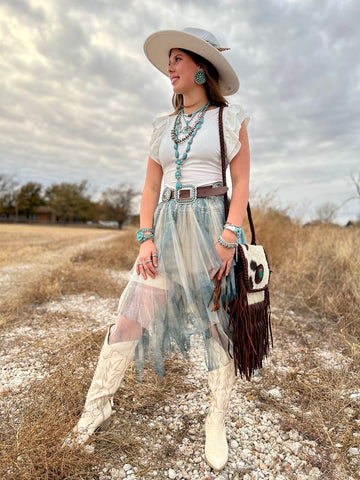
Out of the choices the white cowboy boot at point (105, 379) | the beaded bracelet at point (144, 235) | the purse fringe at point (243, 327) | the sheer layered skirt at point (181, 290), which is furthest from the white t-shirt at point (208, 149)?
the white cowboy boot at point (105, 379)

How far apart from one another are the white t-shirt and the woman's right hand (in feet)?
1.08

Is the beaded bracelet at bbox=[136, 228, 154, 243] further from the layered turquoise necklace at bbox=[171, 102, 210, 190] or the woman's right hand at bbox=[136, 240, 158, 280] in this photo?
the layered turquoise necklace at bbox=[171, 102, 210, 190]

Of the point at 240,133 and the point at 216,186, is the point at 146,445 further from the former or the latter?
the point at 240,133

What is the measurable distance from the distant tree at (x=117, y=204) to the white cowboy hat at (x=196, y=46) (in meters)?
43.9

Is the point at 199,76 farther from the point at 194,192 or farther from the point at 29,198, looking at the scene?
the point at 29,198

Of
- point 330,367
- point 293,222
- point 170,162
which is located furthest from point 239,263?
point 293,222

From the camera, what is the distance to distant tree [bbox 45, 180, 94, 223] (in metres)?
42.8

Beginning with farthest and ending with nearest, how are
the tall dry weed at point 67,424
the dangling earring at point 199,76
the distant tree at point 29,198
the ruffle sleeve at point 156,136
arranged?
A: the distant tree at point 29,198 → the ruffle sleeve at point 156,136 → the dangling earring at point 199,76 → the tall dry weed at point 67,424

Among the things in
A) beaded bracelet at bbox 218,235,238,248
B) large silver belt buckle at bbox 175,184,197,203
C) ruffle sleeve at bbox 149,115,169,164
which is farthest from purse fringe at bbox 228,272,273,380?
ruffle sleeve at bbox 149,115,169,164

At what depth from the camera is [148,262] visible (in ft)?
4.56

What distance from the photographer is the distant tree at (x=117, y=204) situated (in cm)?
4503

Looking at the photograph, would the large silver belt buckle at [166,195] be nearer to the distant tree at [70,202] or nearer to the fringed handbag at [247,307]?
the fringed handbag at [247,307]

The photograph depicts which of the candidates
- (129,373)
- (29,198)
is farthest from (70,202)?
(129,373)

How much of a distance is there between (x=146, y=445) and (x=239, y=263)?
1.00 metres
